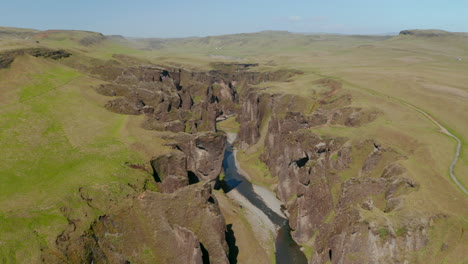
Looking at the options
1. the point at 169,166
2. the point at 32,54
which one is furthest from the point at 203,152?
the point at 32,54

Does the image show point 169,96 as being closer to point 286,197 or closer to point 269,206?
point 269,206

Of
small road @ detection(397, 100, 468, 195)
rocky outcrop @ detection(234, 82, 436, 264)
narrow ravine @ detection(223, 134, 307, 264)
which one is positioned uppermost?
small road @ detection(397, 100, 468, 195)

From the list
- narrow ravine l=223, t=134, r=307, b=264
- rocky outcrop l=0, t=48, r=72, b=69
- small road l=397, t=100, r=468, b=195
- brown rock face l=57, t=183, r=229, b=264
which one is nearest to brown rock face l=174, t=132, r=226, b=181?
narrow ravine l=223, t=134, r=307, b=264

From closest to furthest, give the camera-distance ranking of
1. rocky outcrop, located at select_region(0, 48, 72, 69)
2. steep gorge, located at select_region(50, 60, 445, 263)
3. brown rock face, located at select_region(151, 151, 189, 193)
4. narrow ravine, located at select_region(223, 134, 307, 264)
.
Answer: steep gorge, located at select_region(50, 60, 445, 263)
narrow ravine, located at select_region(223, 134, 307, 264)
brown rock face, located at select_region(151, 151, 189, 193)
rocky outcrop, located at select_region(0, 48, 72, 69)

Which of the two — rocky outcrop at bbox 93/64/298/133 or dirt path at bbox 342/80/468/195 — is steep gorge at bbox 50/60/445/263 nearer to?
rocky outcrop at bbox 93/64/298/133

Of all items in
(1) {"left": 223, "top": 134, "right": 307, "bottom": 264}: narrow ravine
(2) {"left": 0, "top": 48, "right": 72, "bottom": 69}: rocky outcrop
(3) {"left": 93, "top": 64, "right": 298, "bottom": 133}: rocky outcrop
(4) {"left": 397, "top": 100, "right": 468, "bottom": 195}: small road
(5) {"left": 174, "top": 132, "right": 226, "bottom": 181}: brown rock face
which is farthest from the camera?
(2) {"left": 0, "top": 48, "right": 72, "bottom": 69}: rocky outcrop
